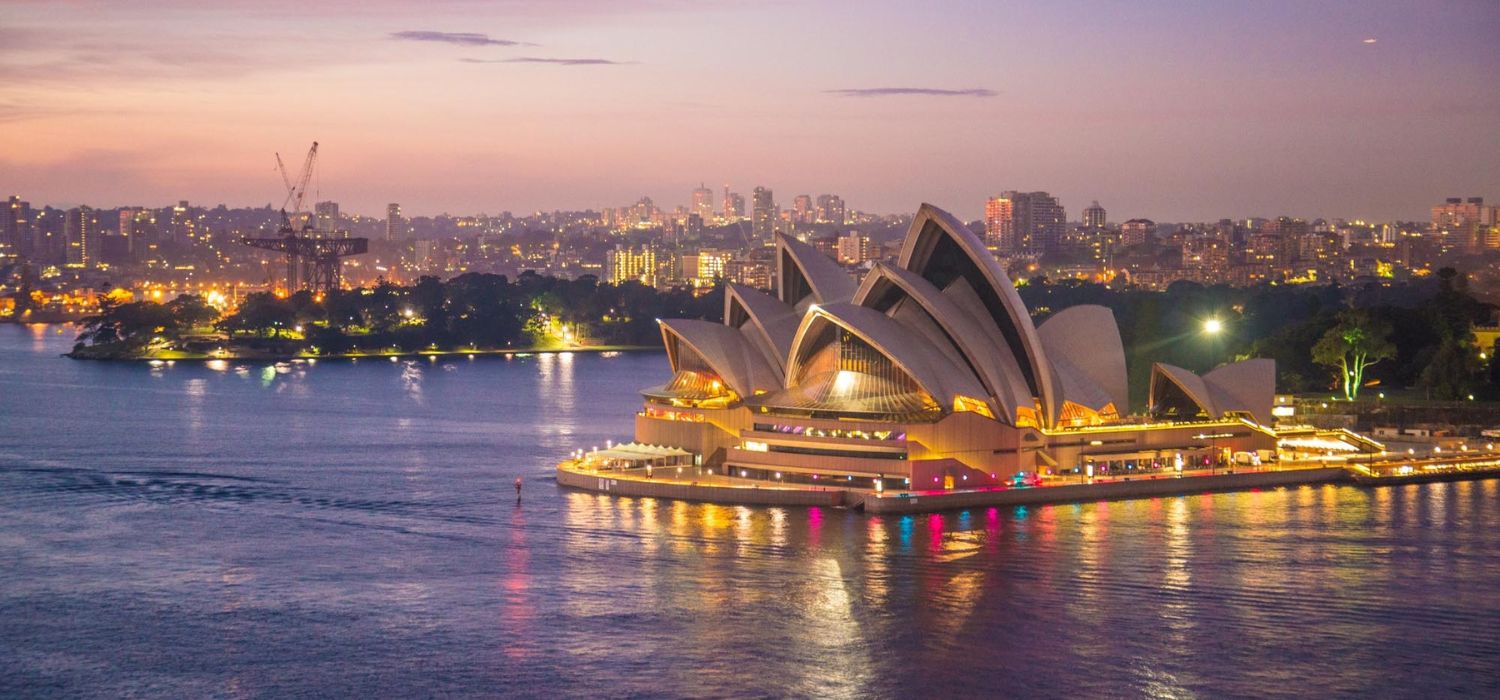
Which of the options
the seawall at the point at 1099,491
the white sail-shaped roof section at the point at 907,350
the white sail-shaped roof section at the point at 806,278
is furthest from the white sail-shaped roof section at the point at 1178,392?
the white sail-shaped roof section at the point at 806,278

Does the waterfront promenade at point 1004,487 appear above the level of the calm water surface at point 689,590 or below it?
above

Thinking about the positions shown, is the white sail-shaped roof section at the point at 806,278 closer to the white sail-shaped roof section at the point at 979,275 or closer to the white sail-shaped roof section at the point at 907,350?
the white sail-shaped roof section at the point at 979,275

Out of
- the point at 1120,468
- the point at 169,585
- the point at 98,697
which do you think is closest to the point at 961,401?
the point at 1120,468

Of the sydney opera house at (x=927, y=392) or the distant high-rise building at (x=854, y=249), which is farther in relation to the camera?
the distant high-rise building at (x=854, y=249)

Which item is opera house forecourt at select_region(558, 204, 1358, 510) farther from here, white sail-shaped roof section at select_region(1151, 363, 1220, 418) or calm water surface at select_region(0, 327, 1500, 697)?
calm water surface at select_region(0, 327, 1500, 697)

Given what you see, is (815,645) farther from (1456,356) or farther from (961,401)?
(1456,356)

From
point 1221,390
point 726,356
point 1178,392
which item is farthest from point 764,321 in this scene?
point 1221,390
